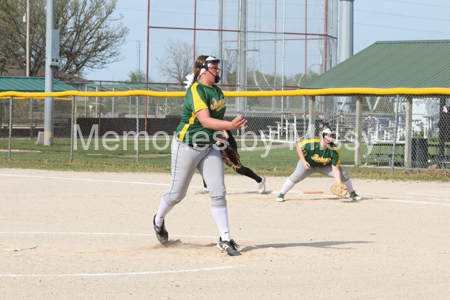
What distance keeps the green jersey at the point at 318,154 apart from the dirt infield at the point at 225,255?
72 cm

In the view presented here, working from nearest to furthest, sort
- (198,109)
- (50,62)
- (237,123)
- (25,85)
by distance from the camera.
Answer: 1. (237,123)
2. (198,109)
3. (50,62)
4. (25,85)

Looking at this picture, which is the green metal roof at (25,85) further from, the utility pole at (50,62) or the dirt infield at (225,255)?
the dirt infield at (225,255)

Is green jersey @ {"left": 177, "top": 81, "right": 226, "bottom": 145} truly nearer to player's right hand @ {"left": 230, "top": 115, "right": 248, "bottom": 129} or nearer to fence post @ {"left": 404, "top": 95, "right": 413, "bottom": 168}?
player's right hand @ {"left": 230, "top": 115, "right": 248, "bottom": 129}

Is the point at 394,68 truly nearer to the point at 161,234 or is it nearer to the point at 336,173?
the point at 336,173

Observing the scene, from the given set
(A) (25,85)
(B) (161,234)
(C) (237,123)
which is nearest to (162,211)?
(B) (161,234)

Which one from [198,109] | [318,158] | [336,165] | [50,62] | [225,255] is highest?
[50,62]

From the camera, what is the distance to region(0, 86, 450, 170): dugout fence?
15.7m

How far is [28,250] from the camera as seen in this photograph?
5.90 metres

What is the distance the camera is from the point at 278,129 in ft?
73.6

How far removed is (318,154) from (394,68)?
11.5 meters

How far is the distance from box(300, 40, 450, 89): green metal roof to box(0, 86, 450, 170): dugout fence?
66 centimetres

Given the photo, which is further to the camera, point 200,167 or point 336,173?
point 336,173

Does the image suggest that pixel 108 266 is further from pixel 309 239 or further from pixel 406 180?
pixel 406 180

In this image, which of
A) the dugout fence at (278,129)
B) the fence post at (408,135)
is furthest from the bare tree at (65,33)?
the fence post at (408,135)
